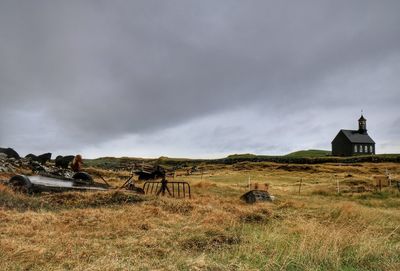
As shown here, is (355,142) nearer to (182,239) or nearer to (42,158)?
(42,158)

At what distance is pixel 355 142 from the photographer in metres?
92.8

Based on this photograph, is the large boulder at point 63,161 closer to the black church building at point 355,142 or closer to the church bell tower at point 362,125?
Result: the black church building at point 355,142

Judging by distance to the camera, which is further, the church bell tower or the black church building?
the church bell tower

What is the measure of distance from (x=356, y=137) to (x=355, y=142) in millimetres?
2264

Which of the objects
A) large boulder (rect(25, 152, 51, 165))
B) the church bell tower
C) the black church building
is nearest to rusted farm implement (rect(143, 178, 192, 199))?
large boulder (rect(25, 152, 51, 165))

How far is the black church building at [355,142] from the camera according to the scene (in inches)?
3656

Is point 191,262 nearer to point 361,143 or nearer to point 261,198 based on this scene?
point 261,198

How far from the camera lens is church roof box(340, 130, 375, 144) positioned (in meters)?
93.3

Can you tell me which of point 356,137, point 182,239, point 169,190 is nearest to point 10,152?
point 169,190

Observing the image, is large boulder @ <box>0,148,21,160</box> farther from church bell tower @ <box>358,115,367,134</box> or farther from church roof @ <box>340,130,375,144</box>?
church bell tower @ <box>358,115,367,134</box>

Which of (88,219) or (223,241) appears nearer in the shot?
(223,241)

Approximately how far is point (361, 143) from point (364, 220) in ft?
289

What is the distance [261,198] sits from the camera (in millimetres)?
19797

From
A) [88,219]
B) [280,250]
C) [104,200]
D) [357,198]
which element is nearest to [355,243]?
[280,250]
